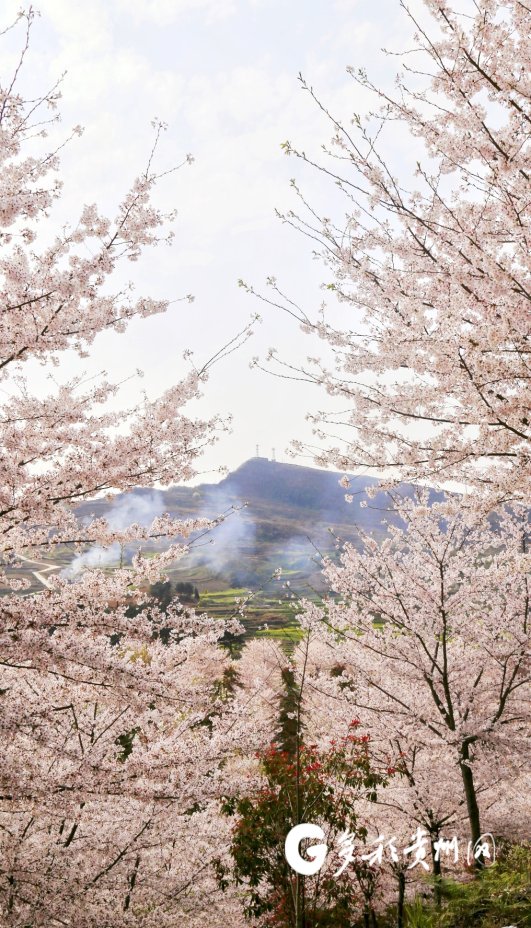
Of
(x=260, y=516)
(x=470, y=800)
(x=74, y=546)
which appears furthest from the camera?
(x=260, y=516)

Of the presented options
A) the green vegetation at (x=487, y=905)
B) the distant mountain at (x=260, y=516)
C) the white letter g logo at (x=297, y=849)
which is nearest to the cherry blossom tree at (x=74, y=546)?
the white letter g logo at (x=297, y=849)

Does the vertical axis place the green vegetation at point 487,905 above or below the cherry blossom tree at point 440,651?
below

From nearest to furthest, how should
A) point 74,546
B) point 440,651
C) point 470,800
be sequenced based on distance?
point 74,546 → point 470,800 → point 440,651

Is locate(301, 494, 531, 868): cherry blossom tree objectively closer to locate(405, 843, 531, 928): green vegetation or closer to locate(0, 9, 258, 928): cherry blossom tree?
locate(405, 843, 531, 928): green vegetation

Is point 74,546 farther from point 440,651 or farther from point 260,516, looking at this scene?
point 260,516

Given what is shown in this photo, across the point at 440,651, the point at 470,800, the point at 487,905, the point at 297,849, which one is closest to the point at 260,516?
the point at 440,651

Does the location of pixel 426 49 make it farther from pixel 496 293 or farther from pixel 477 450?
pixel 477 450

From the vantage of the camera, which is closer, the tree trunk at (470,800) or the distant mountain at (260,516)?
the tree trunk at (470,800)

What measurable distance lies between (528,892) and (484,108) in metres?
6.26

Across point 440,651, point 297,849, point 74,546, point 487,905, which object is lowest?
point 487,905

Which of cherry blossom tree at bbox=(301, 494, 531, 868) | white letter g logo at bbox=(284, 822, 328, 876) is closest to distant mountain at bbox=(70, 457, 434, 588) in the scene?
cherry blossom tree at bbox=(301, 494, 531, 868)

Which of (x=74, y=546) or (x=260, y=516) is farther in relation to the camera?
(x=260, y=516)

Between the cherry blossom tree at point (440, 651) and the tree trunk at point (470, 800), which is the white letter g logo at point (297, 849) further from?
the tree trunk at point (470, 800)

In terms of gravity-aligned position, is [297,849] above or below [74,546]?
below
